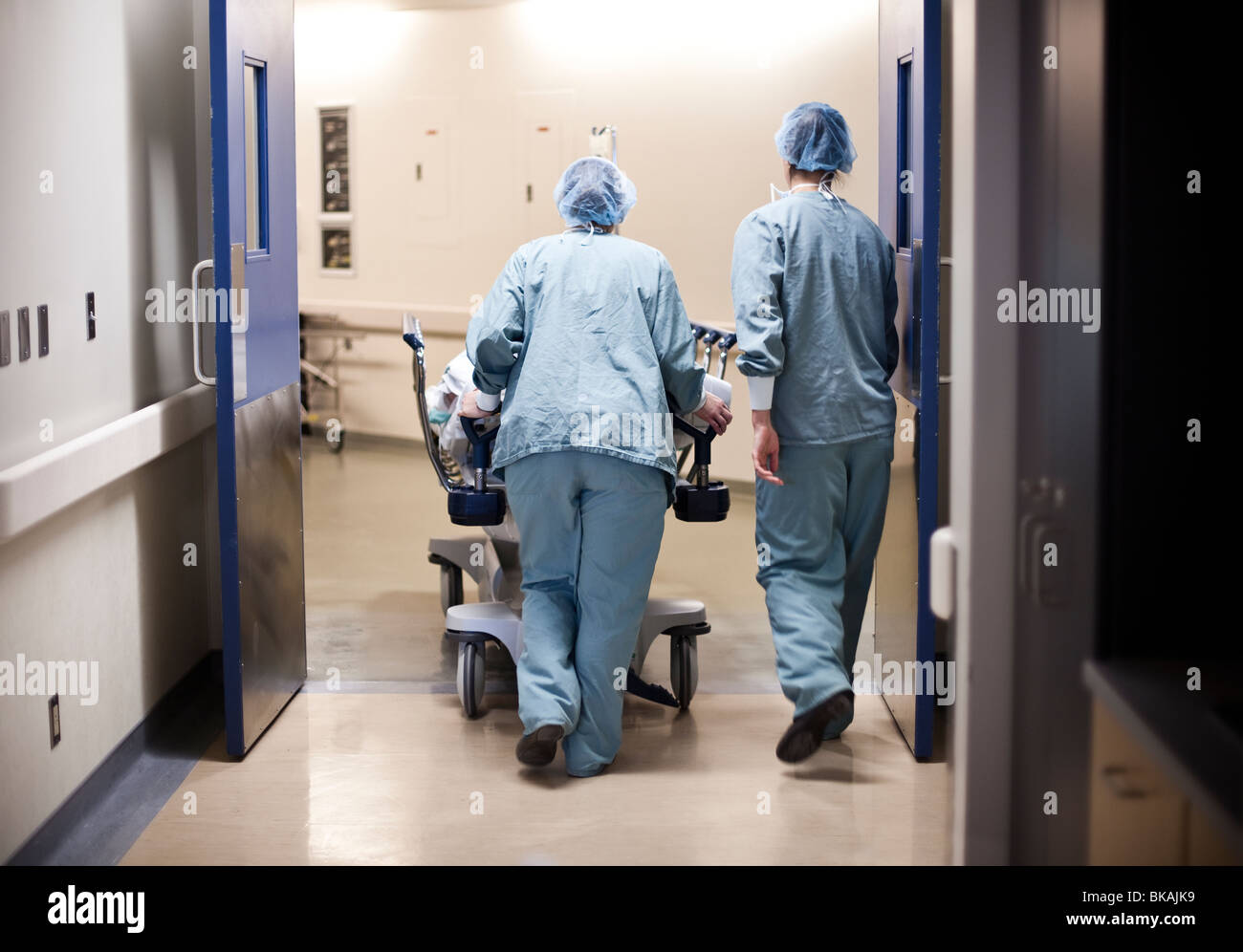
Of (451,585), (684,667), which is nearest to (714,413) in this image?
(684,667)

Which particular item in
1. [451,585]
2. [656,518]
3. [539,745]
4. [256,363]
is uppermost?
[256,363]

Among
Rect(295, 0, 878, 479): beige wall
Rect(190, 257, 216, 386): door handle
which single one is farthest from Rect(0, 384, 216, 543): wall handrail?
Rect(295, 0, 878, 479): beige wall

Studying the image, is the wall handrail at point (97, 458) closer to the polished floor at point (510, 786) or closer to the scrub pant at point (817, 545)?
the polished floor at point (510, 786)

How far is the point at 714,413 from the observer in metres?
3.81

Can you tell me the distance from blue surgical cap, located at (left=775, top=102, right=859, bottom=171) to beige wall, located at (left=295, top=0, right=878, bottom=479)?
9.68 ft

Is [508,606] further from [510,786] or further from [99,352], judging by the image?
[99,352]

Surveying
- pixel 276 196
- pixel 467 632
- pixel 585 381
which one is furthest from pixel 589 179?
pixel 467 632

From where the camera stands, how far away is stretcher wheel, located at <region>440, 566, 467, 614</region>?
4914 mm

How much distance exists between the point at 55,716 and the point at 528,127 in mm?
5347

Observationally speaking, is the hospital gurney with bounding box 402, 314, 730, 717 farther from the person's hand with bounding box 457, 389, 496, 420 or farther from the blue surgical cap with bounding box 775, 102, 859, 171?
the blue surgical cap with bounding box 775, 102, 859, 171

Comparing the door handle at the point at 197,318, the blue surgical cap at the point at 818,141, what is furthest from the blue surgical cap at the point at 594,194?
the door handle at the point at 197,318

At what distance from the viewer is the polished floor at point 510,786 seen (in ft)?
10.1

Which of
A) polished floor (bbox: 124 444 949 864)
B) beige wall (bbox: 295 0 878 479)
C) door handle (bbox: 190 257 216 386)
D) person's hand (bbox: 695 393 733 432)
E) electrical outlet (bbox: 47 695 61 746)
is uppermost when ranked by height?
beige wall (bbox: 295 0 878 479)
